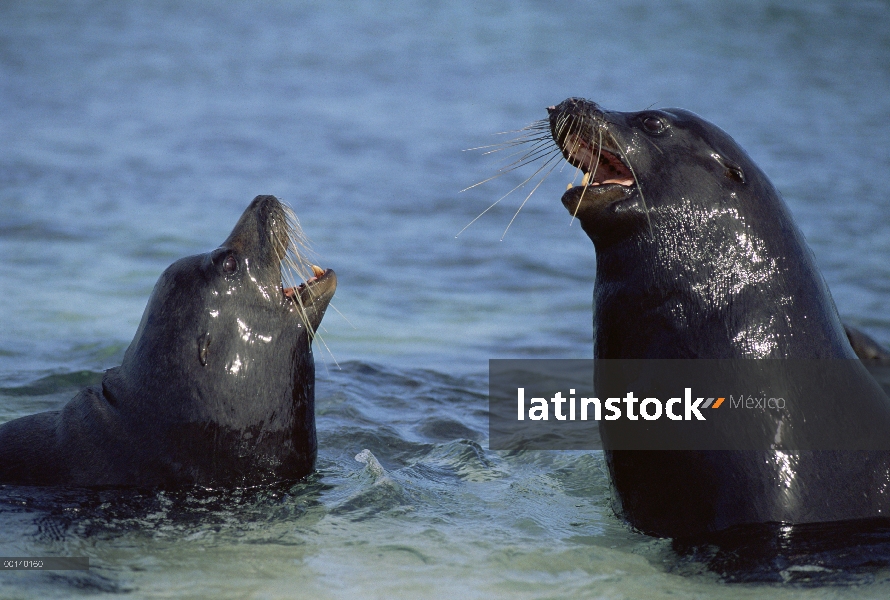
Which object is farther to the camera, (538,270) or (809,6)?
(809,6)

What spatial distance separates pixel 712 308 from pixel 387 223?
818 centimetres

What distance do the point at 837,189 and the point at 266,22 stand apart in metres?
14.6

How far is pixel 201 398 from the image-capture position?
5090mm

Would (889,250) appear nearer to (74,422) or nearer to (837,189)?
(837,189)

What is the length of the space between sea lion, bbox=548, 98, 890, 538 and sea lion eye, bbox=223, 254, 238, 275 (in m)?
1.62

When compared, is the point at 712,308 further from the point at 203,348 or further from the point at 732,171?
the point at 203,348

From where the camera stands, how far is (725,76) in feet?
68.3

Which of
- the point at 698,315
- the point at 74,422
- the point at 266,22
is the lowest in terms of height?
the point at 74,422

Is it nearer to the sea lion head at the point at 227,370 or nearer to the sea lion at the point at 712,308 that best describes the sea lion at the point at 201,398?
the sea lion head at the point at 227,370

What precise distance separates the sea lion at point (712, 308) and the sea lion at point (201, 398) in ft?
4.65

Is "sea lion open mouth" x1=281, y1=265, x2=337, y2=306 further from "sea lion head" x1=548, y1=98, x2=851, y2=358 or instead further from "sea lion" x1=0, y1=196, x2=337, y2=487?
"sea lion head" x1=548, y1=98, x2=851, y2=358

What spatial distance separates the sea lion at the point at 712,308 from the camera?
4.50 metres

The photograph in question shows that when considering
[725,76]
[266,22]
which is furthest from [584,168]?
[266,22]

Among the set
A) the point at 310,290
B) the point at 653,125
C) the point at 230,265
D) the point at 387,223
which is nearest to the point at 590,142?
the point at 653,125
